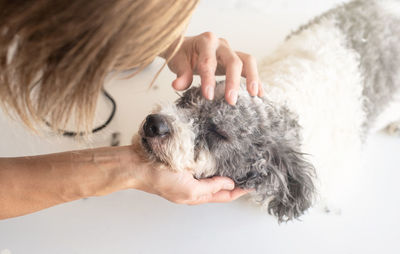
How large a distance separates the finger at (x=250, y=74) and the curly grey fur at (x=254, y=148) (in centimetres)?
4

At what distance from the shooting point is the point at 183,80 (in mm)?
929

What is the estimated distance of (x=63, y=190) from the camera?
91cm

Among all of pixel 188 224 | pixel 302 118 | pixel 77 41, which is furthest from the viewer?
pixel 188 224

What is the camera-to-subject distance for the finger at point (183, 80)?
913 mm

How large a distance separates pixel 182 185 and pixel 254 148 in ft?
0.77

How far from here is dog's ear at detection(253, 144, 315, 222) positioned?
931 millimetres

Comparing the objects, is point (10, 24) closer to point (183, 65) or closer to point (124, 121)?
point (183, 65)

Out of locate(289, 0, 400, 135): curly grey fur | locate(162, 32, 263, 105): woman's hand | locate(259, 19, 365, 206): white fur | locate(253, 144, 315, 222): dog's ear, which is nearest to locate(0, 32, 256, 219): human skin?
locate(162, 32, 263, 105): woman's hand

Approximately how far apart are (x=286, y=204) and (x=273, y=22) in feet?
4.32

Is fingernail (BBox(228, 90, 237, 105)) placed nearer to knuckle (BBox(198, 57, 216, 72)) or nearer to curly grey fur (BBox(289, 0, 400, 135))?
knuckle (BBox(198, 57, 216, 72))

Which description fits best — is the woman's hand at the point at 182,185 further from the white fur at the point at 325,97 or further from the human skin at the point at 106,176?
the white fur at the point at 325,97

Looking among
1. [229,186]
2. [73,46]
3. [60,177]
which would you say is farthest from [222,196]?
[73,46]

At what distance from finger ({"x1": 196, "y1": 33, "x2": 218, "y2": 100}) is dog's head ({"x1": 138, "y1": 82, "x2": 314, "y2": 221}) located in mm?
73

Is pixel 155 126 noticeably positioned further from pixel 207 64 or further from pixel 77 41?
pixel 77 41
